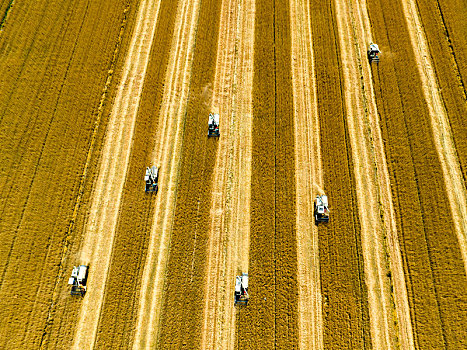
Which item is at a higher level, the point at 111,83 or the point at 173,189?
the point at 111,83

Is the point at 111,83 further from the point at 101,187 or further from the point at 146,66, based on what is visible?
the point at 101,187

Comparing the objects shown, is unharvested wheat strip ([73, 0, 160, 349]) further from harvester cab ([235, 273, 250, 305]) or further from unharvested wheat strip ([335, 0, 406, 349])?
unharvested wheat strip ([335, 0, 406, 349])

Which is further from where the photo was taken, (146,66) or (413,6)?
(413,6)

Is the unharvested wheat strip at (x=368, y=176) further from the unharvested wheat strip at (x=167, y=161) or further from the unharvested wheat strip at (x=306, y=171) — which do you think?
the unharvested wheat strip at (x=167, y=161)

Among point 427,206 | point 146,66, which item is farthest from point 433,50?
point 146,66

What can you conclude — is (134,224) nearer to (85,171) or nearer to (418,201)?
(85,171)

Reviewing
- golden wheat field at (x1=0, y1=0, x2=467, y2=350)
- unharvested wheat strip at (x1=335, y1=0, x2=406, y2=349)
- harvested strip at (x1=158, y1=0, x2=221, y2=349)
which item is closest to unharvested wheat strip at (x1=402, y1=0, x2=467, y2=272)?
golden wheat field at (x1=0, y1=0, x2=467, y2=350)
